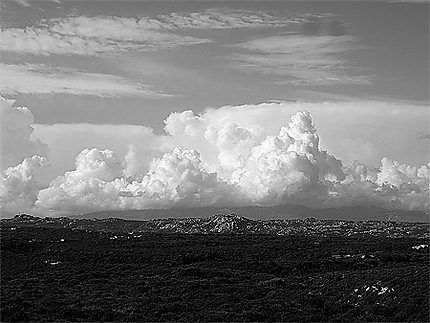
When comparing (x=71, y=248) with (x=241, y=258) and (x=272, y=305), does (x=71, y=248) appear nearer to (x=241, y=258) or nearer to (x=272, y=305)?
(x=241, y=258)

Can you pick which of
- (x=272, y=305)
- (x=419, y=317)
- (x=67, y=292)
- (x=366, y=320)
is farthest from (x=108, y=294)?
(x=419, y=317)

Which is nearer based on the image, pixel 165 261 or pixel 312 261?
pixel 312 261

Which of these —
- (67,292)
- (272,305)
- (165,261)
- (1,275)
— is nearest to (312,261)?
(165,261)

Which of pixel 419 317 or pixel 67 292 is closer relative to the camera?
pixel 419 317

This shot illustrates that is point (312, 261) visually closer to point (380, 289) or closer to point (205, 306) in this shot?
point (380, 289)

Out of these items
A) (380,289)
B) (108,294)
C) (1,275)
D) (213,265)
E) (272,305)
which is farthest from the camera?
(213,265)

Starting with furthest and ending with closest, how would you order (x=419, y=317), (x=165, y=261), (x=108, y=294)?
(x=165, y=261)
(x=108, y=294)
(x=419, y=317)
